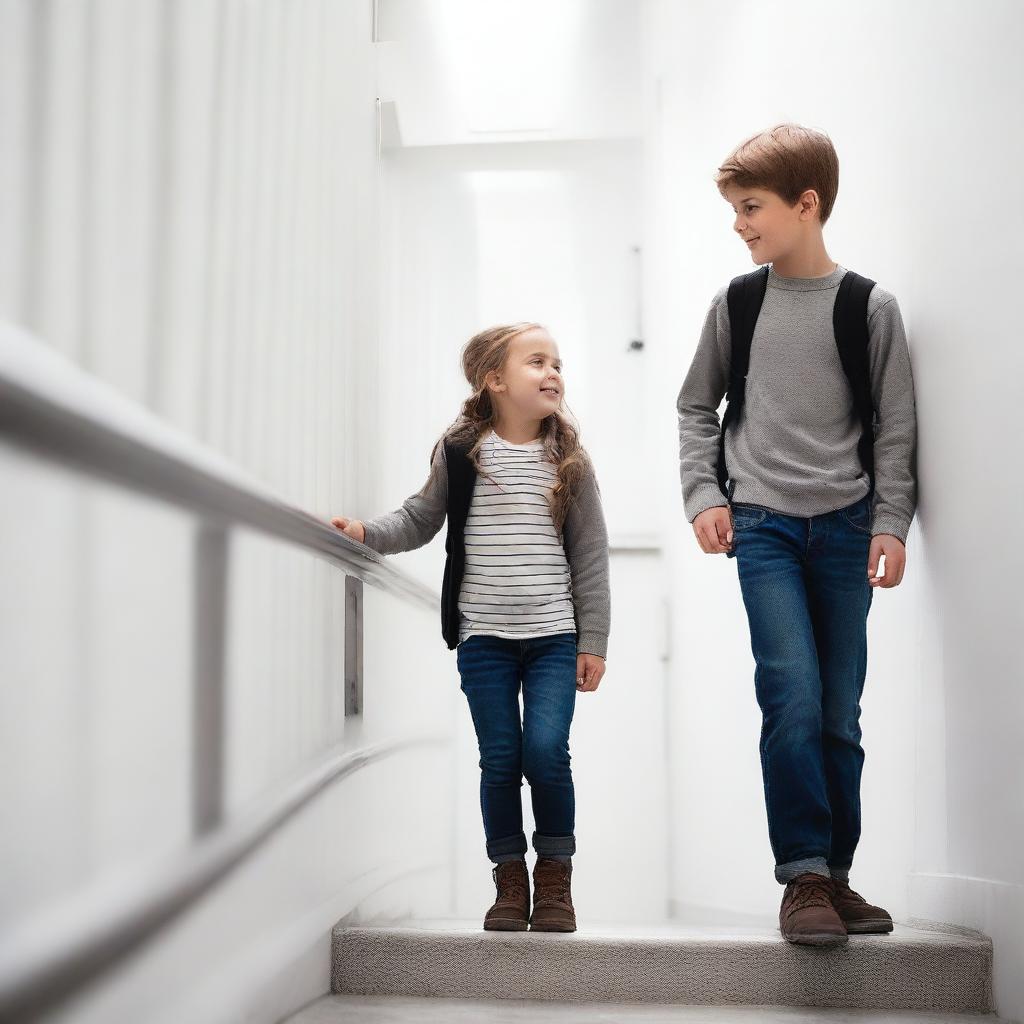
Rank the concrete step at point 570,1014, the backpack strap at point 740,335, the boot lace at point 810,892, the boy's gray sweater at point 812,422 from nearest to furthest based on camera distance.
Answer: the concrete step at point 570,1014 < the boot lace at point 810,892 < the boy's gray sweater at point 812,422 < the backpack strap at point 740,335

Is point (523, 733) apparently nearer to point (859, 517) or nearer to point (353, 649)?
point (353, 649)

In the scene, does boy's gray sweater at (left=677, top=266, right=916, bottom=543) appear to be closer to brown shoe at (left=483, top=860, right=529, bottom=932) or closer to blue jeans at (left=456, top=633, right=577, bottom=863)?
blue jeans at (left=456, top=633, right=577, bottom=863)

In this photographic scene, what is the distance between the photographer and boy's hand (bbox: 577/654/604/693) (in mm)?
1915

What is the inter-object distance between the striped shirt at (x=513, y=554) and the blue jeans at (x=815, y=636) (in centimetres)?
34

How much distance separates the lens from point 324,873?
63.7 inches

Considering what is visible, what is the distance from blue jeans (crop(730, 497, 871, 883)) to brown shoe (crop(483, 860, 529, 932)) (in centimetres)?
41

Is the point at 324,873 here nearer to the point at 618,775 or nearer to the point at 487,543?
the point at 487,543

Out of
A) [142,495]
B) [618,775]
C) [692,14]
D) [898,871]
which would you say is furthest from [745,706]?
[142,495]

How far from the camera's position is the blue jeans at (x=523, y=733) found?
6.00ft

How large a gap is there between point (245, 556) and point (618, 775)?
98.5 inches

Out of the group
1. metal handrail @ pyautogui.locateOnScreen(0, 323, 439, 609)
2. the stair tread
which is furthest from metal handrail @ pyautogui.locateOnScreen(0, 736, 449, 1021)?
the stair tread

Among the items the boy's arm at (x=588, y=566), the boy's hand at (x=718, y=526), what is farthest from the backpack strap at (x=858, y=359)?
the boy's arm at (x=588, y=566)

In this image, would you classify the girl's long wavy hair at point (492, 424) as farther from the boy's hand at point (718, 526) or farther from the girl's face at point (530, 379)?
the boy's hand at point (718, 526)

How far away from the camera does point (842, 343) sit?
1.72 metres
